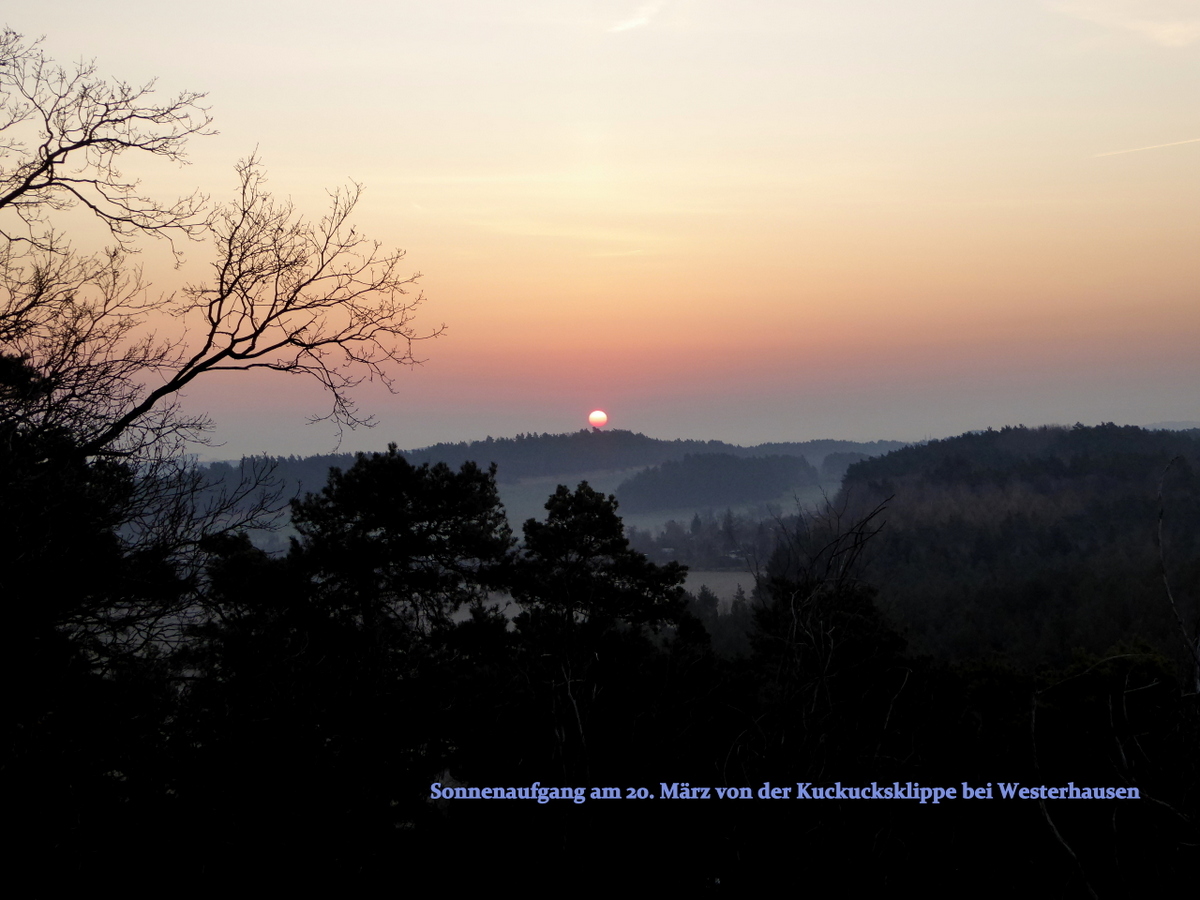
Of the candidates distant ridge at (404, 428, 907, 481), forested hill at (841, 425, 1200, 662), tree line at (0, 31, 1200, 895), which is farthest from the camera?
distant ridge at (404, 428, 907, 481)

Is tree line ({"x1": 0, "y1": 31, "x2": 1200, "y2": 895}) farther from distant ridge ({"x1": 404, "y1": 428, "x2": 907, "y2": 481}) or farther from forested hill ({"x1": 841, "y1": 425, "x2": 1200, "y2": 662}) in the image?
distant ridge ({"x1": 404, "y1": 428, "x2": 907, "y2": 481})

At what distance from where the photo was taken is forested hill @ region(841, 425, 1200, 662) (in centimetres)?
4982

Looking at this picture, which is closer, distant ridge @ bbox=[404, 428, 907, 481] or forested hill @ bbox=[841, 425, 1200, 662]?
forested hill @ bbox=[841, 425, 1200, 662]

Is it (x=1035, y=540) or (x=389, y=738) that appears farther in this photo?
(x=1035, y=540)

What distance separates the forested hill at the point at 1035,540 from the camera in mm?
49816

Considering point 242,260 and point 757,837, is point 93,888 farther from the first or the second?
point 242,260

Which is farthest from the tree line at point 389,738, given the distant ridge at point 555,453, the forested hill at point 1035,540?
the distant ridge at point 555,453

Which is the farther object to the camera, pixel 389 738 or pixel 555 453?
pixel 555 453

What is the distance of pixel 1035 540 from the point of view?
80188 millimetres

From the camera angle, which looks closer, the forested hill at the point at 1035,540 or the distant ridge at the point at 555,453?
the forested hill at the point at 1035,540

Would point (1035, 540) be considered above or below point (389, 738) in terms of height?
below

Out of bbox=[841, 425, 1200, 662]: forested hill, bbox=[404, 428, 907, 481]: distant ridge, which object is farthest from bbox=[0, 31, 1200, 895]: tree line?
bbox=[404, 428, 907, 481]: distant ridge

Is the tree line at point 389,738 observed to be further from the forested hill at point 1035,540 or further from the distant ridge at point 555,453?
the distant ridge at point 555,453

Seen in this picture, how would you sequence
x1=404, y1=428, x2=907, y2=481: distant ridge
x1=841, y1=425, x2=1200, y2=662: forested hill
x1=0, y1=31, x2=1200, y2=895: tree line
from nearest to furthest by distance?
x1=0, y1=31, x2=1200, y2=895: tree line → x1=841, y1=425, x2=1200, y2=662: forested hill → x1=404, y1=428, x2=907, y2=481: distant ridge
